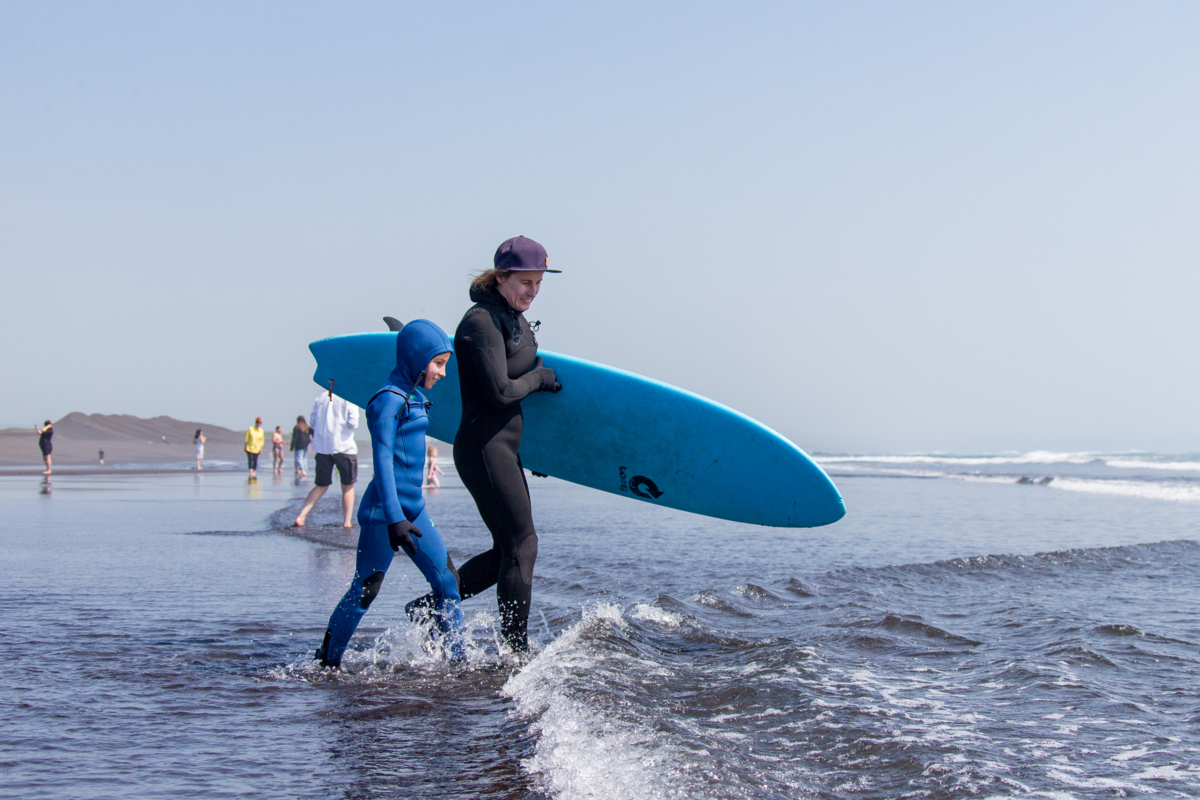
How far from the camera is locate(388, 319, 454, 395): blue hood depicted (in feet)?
12.0

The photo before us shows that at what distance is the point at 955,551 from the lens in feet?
27.2

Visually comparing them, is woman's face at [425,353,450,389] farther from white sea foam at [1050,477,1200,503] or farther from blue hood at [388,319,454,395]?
white sea foam at [1050,477,1200,503]

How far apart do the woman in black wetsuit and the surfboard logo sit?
1065 mm

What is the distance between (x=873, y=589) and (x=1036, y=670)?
2.26 m

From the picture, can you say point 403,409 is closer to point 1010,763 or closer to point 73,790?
point 73,790

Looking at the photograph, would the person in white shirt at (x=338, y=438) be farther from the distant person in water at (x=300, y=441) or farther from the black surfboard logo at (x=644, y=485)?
the distant person in water at (x=300, y=441)

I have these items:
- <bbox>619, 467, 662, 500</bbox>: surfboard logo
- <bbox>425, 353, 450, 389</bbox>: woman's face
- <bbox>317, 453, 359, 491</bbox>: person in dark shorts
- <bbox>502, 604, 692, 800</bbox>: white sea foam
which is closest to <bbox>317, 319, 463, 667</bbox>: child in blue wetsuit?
<bbox>425, 353, 450, 389</bbox>: woman's face

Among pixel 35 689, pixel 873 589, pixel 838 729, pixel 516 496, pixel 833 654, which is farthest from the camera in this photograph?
pixel 873 589

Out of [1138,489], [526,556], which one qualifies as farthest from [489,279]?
[1138,489]

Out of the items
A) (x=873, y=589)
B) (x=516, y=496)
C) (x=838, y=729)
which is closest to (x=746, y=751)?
(x=838, y=729)

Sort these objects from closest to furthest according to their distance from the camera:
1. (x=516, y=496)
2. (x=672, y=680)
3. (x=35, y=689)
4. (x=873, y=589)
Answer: (x=35, y=689), (x=672, y=680), (x=516, y=496), (x=873, y=589)

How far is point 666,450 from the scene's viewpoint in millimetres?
4781

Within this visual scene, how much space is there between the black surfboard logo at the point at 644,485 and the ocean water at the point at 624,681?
655mm

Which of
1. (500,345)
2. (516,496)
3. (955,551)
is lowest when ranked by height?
(955,551)
